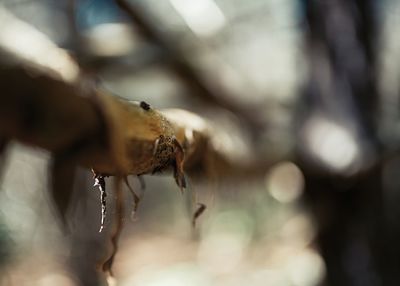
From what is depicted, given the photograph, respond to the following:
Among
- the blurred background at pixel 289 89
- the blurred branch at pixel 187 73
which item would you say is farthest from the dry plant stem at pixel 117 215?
the blurred branch at pixel 187 73

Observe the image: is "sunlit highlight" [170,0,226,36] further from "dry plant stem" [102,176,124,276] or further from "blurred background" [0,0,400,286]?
"dry plant stem" [102,176,124,276]

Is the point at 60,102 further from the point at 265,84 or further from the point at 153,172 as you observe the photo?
the point at 265,84

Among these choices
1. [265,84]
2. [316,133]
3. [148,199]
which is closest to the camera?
[316,133]

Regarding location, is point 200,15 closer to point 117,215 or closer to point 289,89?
point 289,89

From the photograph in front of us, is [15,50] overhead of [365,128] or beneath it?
overhead

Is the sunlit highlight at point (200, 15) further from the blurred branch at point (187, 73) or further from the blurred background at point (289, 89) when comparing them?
the blurred branch at point (187, 73)

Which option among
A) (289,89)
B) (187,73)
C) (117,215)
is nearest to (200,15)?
(187,73)

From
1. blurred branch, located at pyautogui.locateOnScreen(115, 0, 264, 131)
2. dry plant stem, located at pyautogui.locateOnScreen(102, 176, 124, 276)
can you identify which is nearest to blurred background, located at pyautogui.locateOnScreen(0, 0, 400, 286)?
blurred branch, located at pyautogui.locateOnScreen(115, 0, 264, 131)

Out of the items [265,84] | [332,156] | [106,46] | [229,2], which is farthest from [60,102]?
[229,2]
